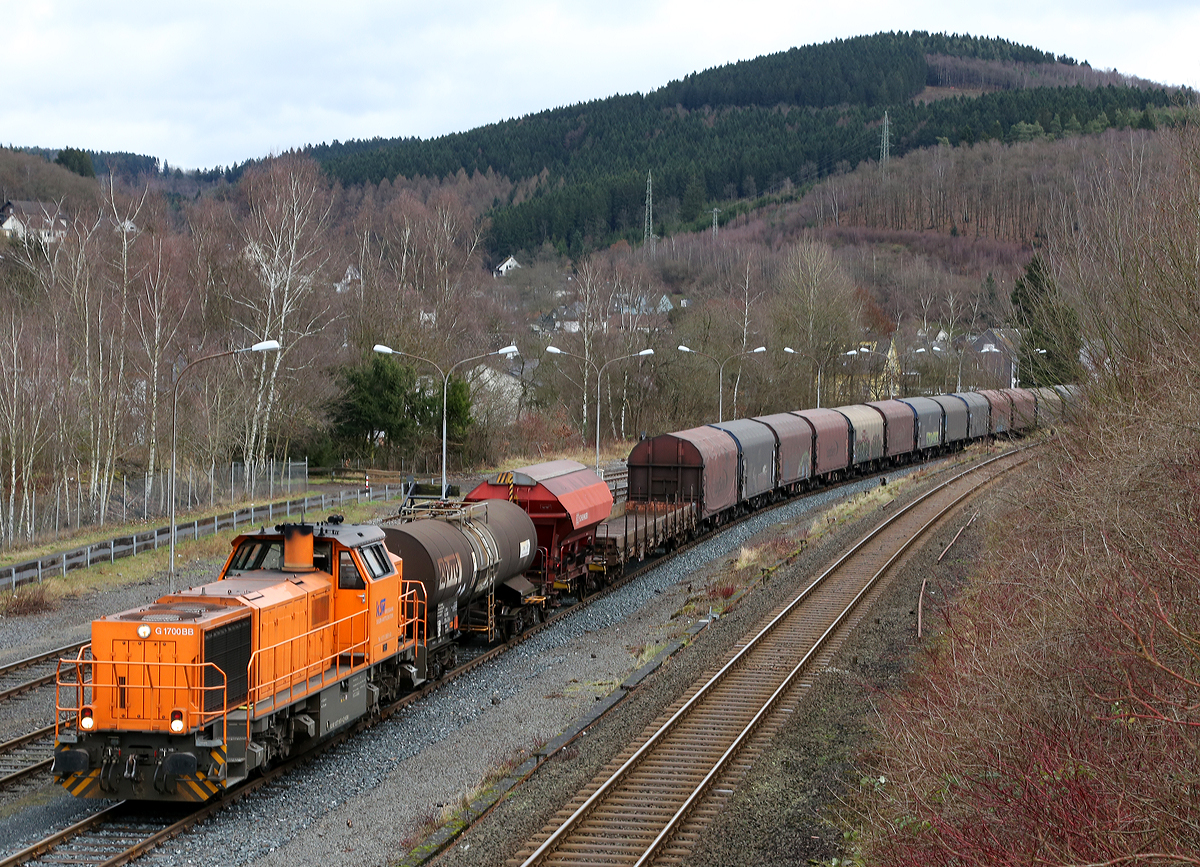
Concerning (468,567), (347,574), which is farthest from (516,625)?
(347,574)

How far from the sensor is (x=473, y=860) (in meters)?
11.0

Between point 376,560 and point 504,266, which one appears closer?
point 376,560

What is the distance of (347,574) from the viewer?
49.6ft

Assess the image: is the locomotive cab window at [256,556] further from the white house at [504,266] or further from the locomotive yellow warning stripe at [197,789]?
the white house at [504,266]

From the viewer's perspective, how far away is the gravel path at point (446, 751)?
1198 centimetres

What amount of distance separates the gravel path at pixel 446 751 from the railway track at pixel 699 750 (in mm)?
508

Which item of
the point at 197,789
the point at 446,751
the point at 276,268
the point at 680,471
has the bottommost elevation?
the point at 446,751

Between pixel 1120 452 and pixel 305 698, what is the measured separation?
1329 cm

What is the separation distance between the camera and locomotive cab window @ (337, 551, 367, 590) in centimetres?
1509

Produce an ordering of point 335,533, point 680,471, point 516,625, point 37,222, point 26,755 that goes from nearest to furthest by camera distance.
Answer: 1. point 26,755
2. point 335,533
3. point 516,625
4. point 680,471
5. point 37,222

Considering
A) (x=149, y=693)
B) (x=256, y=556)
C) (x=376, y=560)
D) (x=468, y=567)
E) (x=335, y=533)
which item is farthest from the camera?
(x=468, y=567)

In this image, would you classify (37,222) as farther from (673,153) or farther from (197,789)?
(673,153)

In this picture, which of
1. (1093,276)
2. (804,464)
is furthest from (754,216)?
(1093,276)

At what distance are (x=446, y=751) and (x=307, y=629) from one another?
9.41 ft
